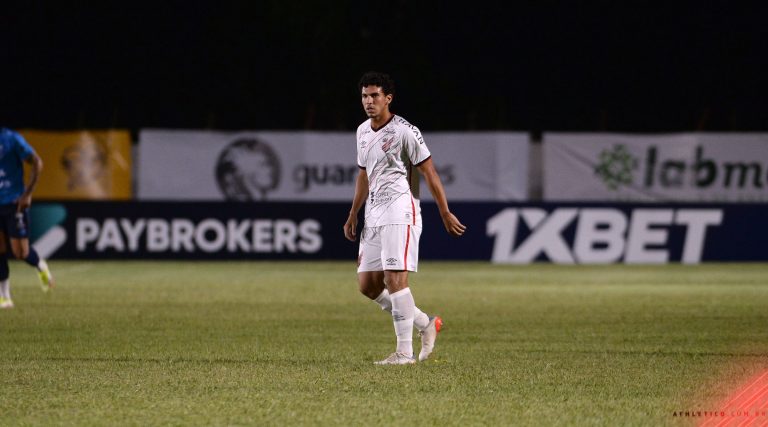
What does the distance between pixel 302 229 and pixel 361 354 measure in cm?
1506

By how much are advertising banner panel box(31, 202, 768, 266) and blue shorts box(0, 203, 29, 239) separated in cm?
1005

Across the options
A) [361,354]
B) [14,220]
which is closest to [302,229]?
[14,220]

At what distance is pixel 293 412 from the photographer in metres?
7.63

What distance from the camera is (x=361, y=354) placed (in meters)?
10.6

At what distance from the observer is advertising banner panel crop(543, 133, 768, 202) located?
1061 inches

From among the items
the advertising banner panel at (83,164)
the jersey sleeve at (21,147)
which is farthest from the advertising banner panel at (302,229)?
the jersey sleeve at (21,147)

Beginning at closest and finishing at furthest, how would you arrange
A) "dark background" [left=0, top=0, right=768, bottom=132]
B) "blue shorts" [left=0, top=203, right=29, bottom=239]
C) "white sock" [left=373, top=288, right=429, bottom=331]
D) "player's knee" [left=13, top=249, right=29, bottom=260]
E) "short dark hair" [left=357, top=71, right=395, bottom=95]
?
"short dark hair" [left=357, top=71, right=395, bottom=95] < "white sock" [left=373, top=288, right=429, bottom=331] < "blue shorts" [left=0, top=203, right=29, bottom=239] < "player's knee" [left=13, top=249, right=29, bottom=260] < "dark background" [left=0, top=0, right=768, bottom=132]

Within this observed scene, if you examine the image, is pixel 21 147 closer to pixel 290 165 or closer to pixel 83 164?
pixel 83 164

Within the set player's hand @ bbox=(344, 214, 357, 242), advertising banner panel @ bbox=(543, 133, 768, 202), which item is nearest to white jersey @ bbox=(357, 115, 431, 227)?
player's hand @ bbox=(344, 214, 357, 242)

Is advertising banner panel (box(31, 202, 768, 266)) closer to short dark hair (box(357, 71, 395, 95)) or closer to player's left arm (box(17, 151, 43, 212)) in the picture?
player's left arm (box(17, 151, 43, 212))

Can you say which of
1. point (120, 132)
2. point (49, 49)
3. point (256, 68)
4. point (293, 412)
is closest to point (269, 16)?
point (256, 68)

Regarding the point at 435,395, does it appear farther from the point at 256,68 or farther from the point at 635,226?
the point at 256,68

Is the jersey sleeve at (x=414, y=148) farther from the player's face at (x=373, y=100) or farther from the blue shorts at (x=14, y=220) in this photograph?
the blue shorts at (x=14, y=220)

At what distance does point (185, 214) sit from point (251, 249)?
1.38 metres
